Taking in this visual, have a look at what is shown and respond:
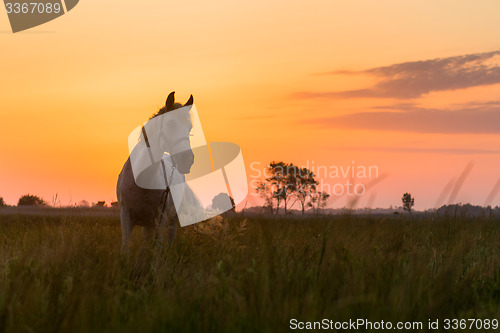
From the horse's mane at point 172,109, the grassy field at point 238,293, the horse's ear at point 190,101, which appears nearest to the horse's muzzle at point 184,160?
the horse's mane at point 172,109

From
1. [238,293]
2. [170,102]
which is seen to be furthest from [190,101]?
[238,293]

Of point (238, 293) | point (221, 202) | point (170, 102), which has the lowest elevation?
point (238, 293)

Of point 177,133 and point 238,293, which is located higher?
point 177,133

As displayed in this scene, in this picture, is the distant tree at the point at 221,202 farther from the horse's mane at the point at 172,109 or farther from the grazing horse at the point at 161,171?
the horse's mane at the point at 172,109

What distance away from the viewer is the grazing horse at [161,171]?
669cm

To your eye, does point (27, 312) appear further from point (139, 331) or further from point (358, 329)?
point (358, 329)

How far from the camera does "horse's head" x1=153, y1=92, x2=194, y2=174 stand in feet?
21.7

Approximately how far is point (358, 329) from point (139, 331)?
1571mm

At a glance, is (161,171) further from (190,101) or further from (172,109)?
(190,101)

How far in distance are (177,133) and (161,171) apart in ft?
3.12


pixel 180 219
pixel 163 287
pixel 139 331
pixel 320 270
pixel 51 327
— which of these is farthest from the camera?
pixel 180 219

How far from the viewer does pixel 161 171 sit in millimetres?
7441

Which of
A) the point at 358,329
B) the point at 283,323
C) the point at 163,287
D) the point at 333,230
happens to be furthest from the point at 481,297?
the point at 163,287

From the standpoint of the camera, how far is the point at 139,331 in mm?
3064
